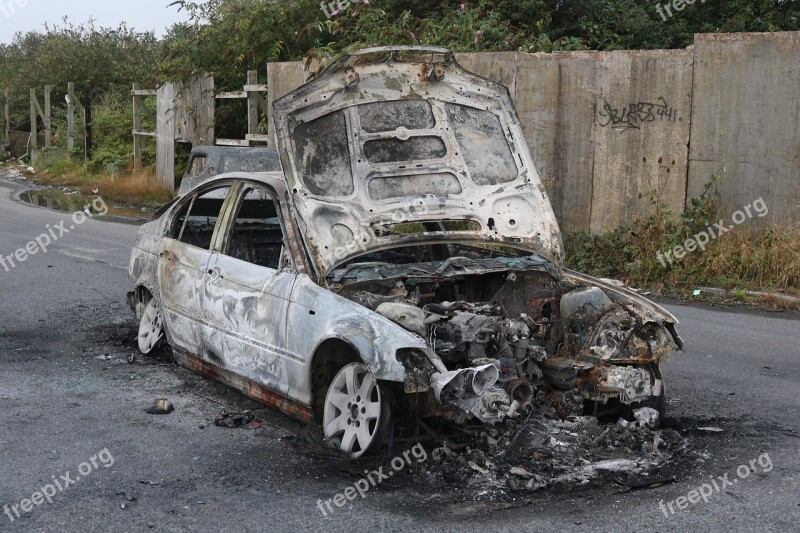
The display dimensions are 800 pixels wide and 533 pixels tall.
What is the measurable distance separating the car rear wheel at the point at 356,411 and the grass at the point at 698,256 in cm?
680

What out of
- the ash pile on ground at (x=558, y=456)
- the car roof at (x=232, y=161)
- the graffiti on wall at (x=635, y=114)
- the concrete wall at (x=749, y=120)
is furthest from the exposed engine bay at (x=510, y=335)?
the car roof at (x=232, y=161)

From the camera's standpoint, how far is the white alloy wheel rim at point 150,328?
7836mm

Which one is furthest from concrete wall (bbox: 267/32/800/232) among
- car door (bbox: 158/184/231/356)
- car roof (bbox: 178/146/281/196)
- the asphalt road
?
car door (bbox: 158/184/231/356)

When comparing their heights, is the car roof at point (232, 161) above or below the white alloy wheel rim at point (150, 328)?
above

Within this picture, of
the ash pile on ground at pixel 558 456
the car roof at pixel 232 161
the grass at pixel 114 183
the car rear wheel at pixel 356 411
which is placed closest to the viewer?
the ash pile on ground at pixel 558 456

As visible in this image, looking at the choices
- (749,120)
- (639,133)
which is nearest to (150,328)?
(639,133)

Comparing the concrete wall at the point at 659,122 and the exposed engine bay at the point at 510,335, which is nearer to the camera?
the exposed engine bay at the point at 510,335

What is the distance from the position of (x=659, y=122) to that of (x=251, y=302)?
25.9 feet

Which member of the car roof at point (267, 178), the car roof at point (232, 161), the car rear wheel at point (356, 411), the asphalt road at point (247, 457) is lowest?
the asphalt road at point (247, 457)

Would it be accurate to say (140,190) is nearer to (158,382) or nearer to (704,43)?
(704,43)

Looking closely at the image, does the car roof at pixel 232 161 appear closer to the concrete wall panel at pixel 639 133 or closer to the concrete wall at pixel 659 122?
the concrete wall at pixel 659 122

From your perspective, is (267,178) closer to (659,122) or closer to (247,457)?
(247,457)

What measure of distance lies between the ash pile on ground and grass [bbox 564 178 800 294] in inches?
235

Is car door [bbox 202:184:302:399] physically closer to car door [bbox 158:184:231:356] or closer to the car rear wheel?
car door [bbox 158:184:231:356]
